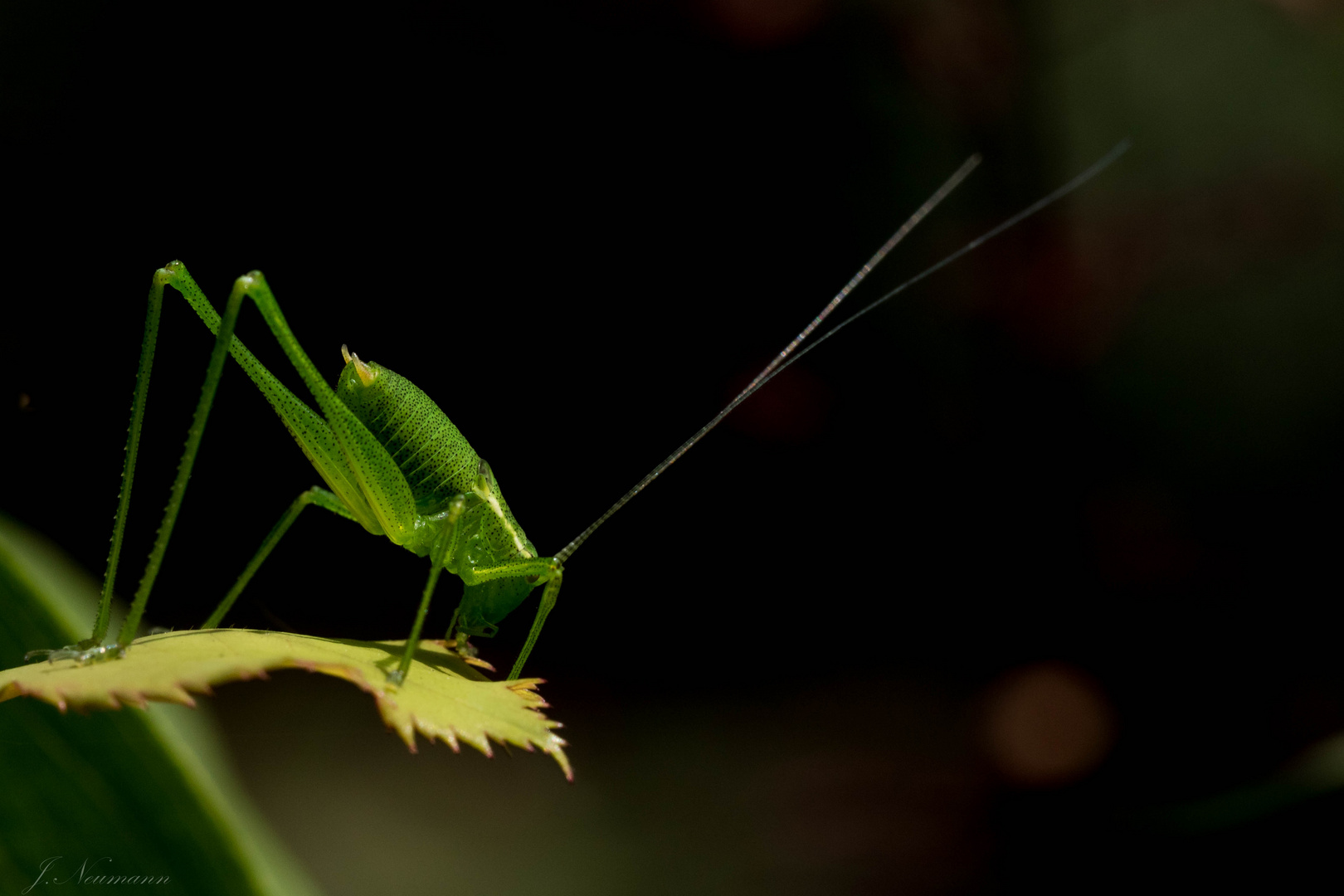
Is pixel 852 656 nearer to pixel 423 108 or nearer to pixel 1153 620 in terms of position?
pixel 1153 620

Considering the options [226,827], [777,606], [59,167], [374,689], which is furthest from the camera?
[777,606]

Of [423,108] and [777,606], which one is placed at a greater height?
[423,108]

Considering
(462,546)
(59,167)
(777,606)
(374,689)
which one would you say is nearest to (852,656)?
(777,606)

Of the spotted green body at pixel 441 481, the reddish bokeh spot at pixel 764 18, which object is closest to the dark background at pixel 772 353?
the reddish bokeh spot at pixel 764 18

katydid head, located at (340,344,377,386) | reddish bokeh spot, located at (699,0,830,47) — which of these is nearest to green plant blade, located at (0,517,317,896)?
katydid head, located at (340,344,377,386)

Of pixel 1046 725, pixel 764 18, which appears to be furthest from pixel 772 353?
pixel 1046 725

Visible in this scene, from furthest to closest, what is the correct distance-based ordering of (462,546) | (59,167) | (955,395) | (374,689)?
(955,395), (59,167), (462,546), (374,689)

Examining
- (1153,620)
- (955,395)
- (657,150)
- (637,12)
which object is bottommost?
(1153,620)
